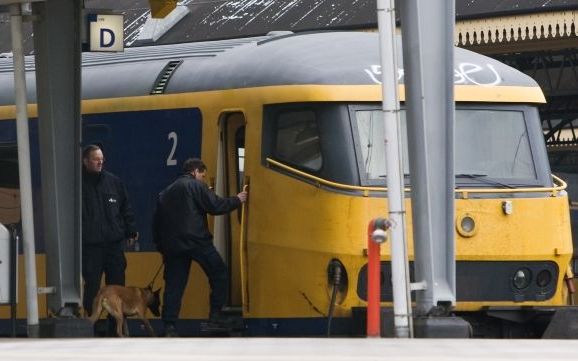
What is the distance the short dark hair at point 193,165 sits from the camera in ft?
53.3

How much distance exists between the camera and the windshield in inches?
633

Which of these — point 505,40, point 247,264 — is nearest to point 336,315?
point 247,264

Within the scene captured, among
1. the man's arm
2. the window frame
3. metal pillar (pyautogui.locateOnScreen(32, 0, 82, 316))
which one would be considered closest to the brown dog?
metal pillar (pyautogui.locateOnScreen(32, 0, 82, 316))

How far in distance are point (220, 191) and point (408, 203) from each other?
1792 millimetres

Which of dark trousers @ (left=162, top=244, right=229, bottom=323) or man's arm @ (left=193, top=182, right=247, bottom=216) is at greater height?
man's arm @ (left=193, top=182, right=247, bottom=216)

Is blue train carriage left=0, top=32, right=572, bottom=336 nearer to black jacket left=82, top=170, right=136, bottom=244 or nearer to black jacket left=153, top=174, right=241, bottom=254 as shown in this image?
black jacket left=153, top=174, right=241, bottom=254

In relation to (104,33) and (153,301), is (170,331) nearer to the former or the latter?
(153,301)

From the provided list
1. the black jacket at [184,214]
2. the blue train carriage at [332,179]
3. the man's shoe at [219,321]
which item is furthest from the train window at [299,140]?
the man's shoe at [219,321]

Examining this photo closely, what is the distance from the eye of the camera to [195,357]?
1073cm

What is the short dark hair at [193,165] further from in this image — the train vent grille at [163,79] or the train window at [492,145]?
the train window at [492,145]

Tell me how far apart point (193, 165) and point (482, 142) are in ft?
8.31

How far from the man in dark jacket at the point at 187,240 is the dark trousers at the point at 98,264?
0.49 meters

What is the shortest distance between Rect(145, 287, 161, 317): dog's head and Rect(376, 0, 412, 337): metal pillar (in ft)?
11.2

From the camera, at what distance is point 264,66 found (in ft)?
54.3
